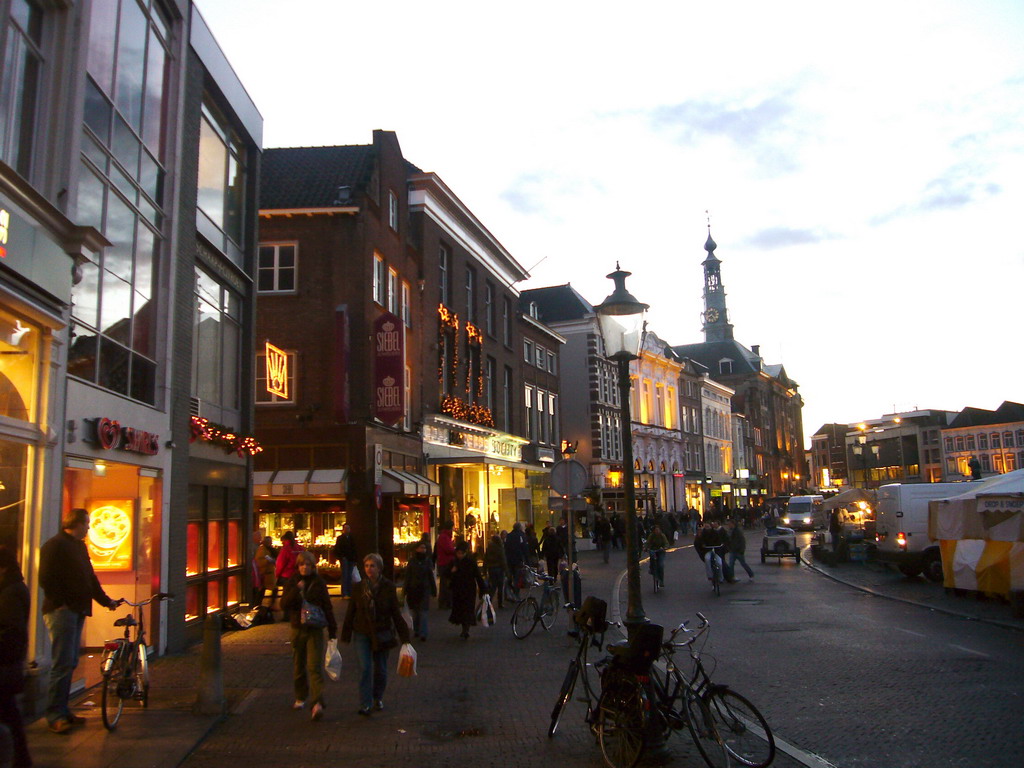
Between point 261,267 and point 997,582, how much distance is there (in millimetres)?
19008

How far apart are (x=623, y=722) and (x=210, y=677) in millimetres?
4418

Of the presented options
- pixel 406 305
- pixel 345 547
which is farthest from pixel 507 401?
pixel 345 547

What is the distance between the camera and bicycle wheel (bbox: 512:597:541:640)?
47.7 feet

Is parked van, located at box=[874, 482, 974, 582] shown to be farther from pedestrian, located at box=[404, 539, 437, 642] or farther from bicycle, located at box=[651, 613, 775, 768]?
bicycle, located at box=[651, 613, 775, 768]

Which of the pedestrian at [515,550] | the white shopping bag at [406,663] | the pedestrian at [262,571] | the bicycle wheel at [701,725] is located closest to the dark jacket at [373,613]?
the white shopping bag at [406,663]

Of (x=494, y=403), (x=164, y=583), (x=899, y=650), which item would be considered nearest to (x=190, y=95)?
(x=164, y=583)

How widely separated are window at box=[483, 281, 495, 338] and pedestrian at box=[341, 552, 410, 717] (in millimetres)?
27295

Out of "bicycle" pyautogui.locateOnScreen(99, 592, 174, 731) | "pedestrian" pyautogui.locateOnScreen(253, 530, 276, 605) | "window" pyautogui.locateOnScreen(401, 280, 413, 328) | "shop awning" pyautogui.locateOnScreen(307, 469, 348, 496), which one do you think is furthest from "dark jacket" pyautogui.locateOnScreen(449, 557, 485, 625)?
"window" pyautogui.locateOnScreen(401, 280, 413, 328)

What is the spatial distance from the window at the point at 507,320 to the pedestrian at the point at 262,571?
2160 centimetres

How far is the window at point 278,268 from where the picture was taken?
80.5 feet

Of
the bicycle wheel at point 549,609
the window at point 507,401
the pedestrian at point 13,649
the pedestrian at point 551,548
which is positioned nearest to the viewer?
the pedestrian at point 13,649

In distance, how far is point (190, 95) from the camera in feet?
47.5

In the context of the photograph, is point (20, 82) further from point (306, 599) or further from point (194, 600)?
point (194, 600)

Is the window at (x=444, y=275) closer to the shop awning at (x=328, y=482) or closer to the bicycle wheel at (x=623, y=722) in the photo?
the shop awning at (x=328, y=482)
